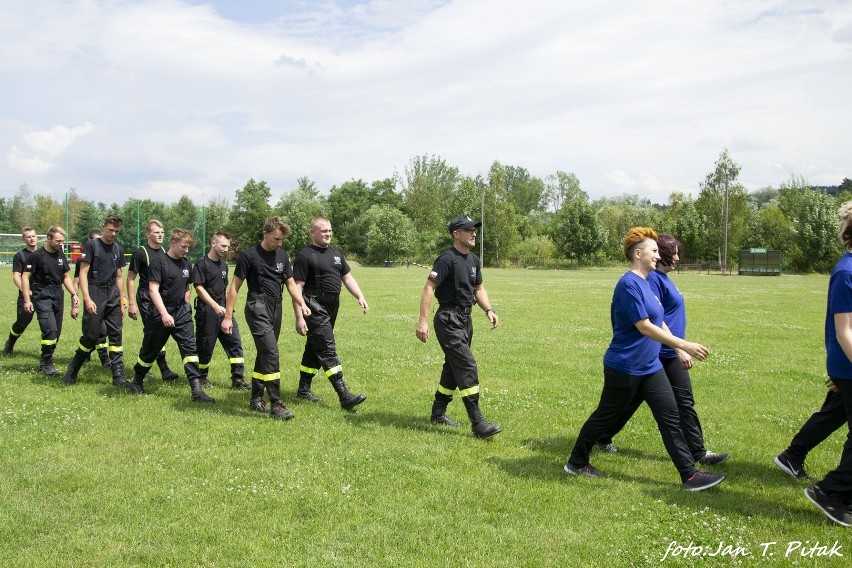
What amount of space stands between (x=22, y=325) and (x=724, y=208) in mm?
71294

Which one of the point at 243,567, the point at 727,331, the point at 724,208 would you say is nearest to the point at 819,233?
the point at 724,208

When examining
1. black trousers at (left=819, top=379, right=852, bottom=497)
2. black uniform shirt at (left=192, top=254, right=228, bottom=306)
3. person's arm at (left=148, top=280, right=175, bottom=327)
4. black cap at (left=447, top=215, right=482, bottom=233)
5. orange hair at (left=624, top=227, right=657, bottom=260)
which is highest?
black cap at (left=447, top=215, right=482, bottom=233)

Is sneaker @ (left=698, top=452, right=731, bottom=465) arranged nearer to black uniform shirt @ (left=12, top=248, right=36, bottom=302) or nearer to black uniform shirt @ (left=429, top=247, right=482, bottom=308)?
black uniform shirt @ (left=429, top=247, right=482, bottom=308)

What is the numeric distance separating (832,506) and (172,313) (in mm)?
7766

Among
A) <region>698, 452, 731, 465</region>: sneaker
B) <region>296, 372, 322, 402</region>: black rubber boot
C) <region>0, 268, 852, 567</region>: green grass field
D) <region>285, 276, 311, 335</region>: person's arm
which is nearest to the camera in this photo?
<region>0, 268, 852, 567</region>: green grass field

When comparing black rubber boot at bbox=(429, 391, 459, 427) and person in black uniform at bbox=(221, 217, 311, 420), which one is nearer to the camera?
black rubber boot at bbox=(429, 391, 459, 427)

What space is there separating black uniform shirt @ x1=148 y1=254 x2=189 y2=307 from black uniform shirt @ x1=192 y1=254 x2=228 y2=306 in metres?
0.15

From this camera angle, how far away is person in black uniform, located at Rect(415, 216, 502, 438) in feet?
22.5

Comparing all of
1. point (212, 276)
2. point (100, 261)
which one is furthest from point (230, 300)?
point (100, 261)

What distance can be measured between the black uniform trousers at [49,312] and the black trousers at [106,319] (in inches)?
40.3

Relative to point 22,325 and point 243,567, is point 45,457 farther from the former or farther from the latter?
point 22,325

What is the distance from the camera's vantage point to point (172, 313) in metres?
8.91

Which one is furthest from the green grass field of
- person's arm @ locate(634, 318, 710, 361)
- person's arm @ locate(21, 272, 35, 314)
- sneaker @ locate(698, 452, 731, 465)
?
person's arm @ locate(634, 318, 710, 361)

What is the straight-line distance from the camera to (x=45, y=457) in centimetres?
603
